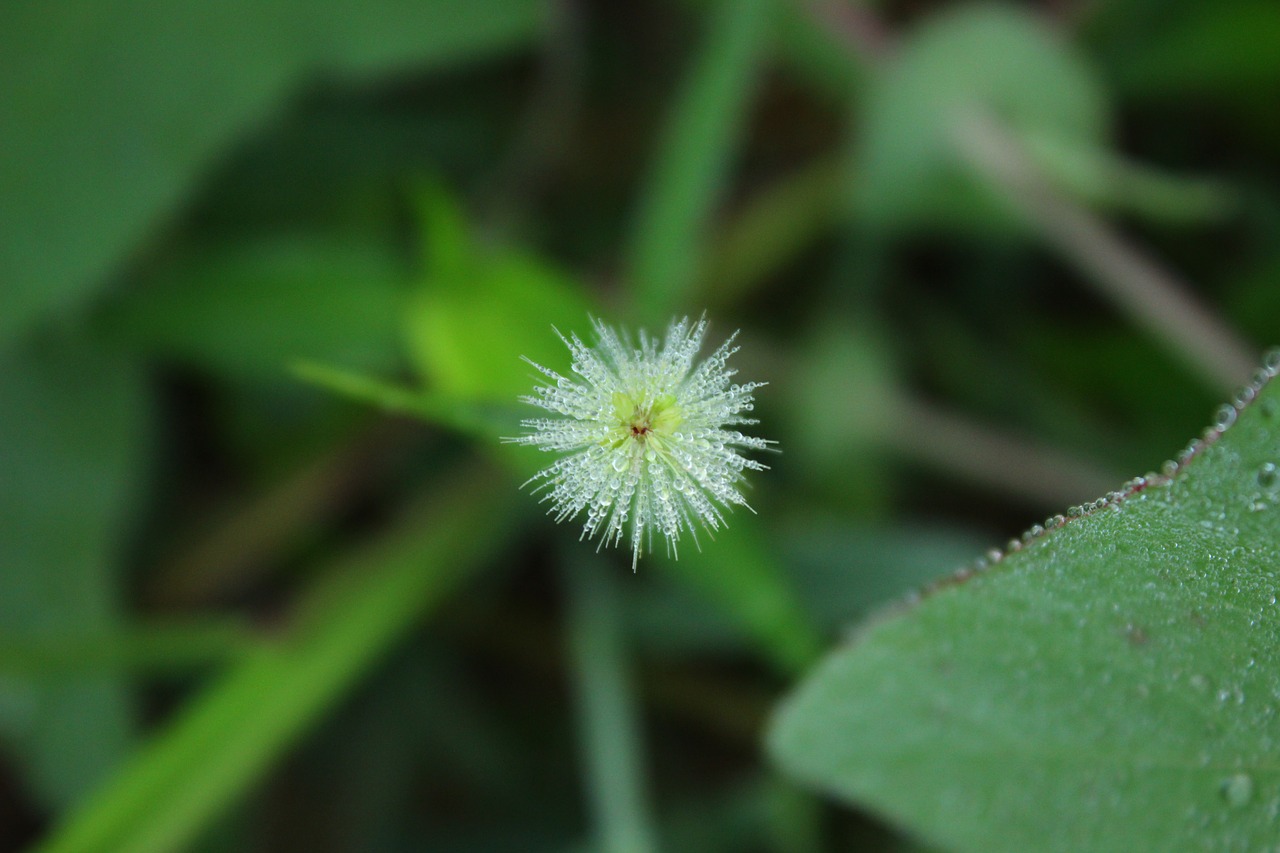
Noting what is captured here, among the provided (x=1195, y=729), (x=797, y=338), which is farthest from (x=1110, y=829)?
(x=797, y=338)

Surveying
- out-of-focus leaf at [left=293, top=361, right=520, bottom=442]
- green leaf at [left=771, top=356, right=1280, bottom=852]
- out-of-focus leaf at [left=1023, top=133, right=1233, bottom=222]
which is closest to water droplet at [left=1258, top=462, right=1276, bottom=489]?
green leaf at [left=771, top=356, right=1280, bottom=852]

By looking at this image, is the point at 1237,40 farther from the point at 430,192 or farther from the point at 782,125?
the point at 430,192

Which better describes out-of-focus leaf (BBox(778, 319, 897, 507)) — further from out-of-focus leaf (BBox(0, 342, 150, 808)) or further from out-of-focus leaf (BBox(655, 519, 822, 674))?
out-of-focus leaf (BBox(0, 342, 150, 808))

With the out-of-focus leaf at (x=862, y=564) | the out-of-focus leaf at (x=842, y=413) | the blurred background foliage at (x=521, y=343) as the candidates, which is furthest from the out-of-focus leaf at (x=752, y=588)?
the out-of-focus leaf at (x=842, y=413)

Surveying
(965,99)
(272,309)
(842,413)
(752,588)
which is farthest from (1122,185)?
(272,309)

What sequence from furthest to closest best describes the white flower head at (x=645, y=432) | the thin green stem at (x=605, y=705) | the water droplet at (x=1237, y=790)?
the thin green stem at (x=605, y=705), the water droplet at (x=1237, y=790), the white flower head at (x=645, y=432)

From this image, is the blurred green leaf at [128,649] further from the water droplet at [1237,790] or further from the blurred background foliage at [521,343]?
the water droplet at [1237,790]
